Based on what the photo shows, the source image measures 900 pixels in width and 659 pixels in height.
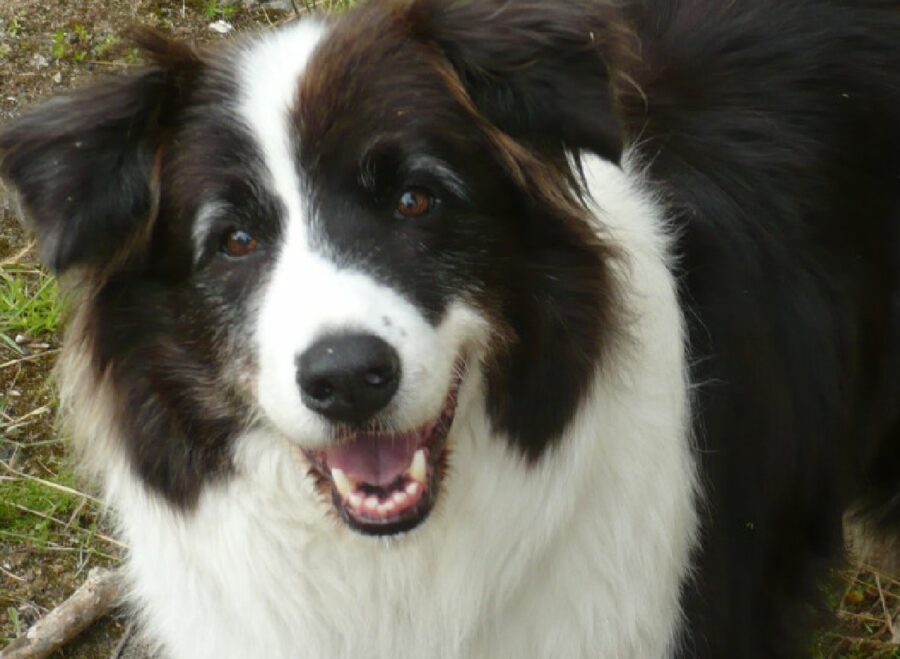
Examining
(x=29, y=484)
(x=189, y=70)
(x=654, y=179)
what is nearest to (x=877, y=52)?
(x=654, y=179)

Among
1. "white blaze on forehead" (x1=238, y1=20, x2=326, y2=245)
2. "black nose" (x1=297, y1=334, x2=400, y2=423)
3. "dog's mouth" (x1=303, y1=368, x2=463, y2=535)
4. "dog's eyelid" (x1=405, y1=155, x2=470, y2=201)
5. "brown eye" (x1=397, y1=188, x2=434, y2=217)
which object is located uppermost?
"white blaze on forehead" (x1=238, y1=20, x2=326, y2=245)

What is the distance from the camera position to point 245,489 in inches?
116

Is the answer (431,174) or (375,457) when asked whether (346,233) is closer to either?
(431,174)

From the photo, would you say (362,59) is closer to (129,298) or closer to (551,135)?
(551,135)

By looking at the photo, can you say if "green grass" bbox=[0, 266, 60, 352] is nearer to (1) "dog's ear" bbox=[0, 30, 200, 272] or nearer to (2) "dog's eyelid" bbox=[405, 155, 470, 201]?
(1) "dog's ear" bbox=[0, 30, 200, 272]

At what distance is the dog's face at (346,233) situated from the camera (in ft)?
8.73

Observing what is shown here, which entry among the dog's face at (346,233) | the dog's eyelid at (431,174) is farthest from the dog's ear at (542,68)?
the dog's eyelid at (431,174)

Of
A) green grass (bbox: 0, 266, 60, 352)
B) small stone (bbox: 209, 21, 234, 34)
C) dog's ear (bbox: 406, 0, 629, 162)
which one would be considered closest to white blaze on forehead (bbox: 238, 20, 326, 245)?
dog's ear (bbox: 406, 0, 629, 162)

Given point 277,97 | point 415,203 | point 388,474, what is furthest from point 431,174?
point 388,474

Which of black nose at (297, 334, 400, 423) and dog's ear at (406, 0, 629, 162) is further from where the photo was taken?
dog's ear at (406, 0, 629, 162)

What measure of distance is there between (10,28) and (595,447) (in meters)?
3.65

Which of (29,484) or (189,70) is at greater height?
(189,70)

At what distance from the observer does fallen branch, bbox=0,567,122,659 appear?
158 inches

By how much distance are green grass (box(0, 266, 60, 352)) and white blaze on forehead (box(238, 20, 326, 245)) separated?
87.0 inches
